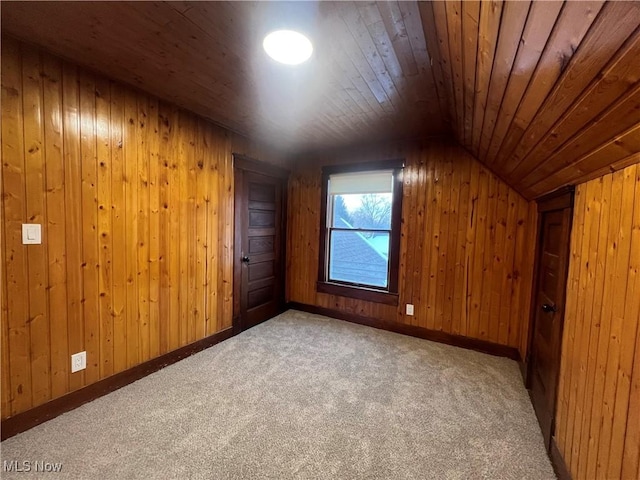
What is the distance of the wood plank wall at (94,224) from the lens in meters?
1.73

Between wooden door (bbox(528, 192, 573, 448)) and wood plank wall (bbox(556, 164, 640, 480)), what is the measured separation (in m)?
0.11

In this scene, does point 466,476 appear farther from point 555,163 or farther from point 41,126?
point 41,126

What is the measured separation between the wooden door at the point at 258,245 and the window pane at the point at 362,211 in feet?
2.81

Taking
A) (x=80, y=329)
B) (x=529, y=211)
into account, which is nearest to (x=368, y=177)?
(x=529, y=211)

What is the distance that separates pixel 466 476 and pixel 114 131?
3324 mm

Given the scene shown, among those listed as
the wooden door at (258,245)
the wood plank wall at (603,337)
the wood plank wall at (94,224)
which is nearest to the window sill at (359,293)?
the wooden door at (258,245)

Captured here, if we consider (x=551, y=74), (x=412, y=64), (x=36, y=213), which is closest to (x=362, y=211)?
(x=412, y=64)

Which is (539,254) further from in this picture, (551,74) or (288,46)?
(288,46)

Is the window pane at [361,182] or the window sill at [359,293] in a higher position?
the window pane at [361,182]

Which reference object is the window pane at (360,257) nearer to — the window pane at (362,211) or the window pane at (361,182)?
the window pane at (362,211)

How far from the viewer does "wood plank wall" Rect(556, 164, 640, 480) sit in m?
1.08

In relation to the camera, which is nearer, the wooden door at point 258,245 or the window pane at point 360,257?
the wooden door at point 258,245

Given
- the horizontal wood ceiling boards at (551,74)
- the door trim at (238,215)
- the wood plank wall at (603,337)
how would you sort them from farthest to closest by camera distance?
the door trim at (238,215) < the wood plank wall at (603,337) < the horizontal wood ceiling boards at (551,74)

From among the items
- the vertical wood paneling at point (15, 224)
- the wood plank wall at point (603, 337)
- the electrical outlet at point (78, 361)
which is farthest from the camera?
the electrical outlet at point (78, 361)
